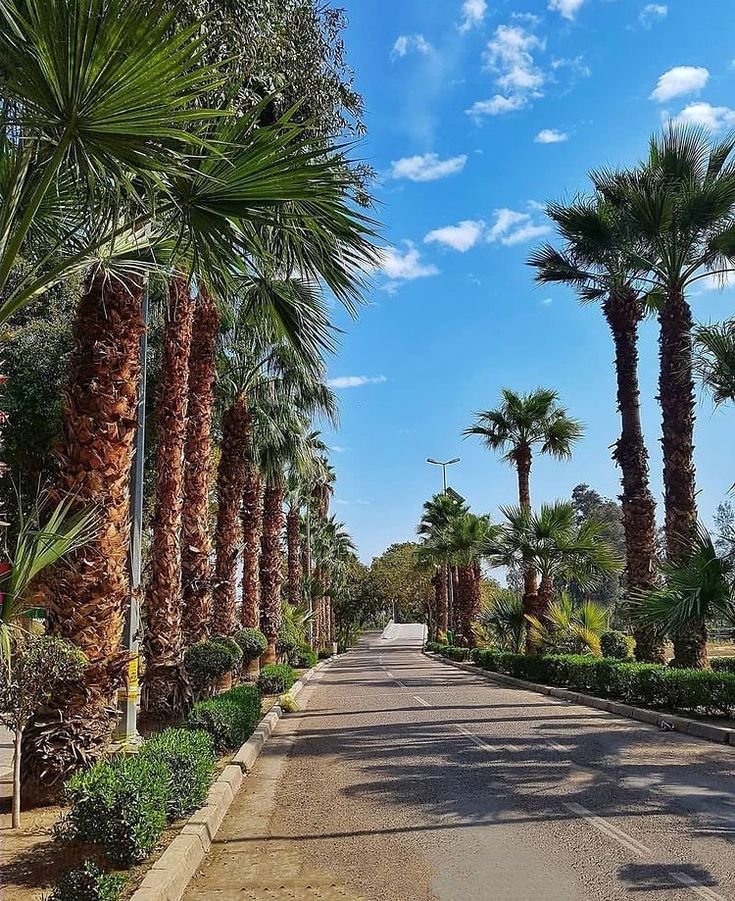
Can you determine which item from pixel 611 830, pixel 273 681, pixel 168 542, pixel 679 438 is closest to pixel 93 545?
pixel 168 542

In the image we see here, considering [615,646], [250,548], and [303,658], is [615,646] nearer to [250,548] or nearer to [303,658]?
[250,548]

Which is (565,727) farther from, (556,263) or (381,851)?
(556,263)

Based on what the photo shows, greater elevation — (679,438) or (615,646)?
(679,438)

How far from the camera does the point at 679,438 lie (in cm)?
1588

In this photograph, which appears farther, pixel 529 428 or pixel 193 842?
pixel 529 428

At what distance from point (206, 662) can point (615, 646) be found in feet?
38.0

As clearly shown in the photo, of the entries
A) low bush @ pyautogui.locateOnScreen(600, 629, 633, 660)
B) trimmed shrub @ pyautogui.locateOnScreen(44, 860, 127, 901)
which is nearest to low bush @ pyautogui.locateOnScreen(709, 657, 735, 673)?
low bush @ pyautogui.locateOnScreen(600, 629, 633, 660)

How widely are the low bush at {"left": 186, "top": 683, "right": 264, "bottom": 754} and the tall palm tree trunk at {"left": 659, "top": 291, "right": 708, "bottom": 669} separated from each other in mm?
8560

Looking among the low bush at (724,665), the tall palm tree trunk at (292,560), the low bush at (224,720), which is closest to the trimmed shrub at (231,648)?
the low bush at (224,720)

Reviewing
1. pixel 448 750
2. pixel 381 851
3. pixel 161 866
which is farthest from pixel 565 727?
pixel 161 866

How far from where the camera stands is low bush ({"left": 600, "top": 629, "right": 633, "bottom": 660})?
2006cm

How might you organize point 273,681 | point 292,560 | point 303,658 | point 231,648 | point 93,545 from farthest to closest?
point 292,560 < point 303,658 < point 273,681 < point 231,648 < point 93,545

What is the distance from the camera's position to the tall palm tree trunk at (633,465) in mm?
17672

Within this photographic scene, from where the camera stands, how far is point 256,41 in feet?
30.3
